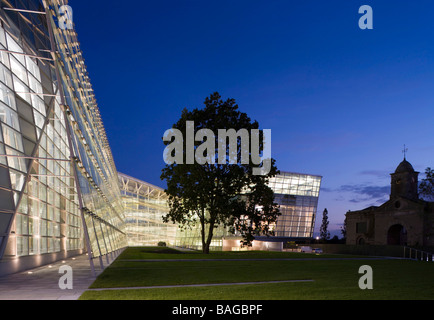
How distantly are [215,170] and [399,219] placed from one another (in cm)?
3529

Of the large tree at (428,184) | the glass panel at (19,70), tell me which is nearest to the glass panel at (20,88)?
the glass panel at (19,70)

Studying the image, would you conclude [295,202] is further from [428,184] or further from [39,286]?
[39,286]

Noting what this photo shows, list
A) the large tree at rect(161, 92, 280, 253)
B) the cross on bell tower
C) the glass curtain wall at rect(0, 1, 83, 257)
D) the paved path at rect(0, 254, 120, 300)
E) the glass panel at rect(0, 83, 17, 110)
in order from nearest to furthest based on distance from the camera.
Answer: the paved path at rect(0, 254, 120, 300)
the glass curtain wall at rect(0, 1, 83, 257)
the glass panel at rect(0, 83, 17, 110)
the large tree at rect(161, 92, 280, 253)
the cross on bell tower

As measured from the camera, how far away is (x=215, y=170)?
1586 inches

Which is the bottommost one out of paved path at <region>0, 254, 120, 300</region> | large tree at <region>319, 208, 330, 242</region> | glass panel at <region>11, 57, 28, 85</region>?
large tree at <region>319, 208, 330, 242</region>

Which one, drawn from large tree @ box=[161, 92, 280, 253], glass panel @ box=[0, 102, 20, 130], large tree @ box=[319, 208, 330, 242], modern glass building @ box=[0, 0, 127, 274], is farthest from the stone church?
large tree @ box=[319, 208, 330, 242]

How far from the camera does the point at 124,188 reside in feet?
270

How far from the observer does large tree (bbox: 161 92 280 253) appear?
39.3 m

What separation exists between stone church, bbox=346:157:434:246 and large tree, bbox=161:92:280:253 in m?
27.0

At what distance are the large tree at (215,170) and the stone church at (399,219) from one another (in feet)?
88.6

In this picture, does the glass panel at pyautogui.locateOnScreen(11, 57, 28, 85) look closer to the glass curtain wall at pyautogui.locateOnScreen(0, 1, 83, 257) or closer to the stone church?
the glass curtain wall at pyautogui.locateOnScreen(0, 1, 83, 257)

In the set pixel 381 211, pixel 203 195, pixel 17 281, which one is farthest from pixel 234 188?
pixel 381 211
